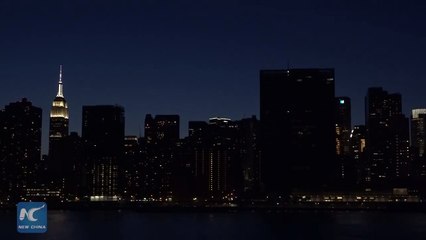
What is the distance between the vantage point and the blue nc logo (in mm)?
12328

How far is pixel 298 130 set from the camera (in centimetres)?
17712

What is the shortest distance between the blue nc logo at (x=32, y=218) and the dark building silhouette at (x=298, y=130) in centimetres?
16367

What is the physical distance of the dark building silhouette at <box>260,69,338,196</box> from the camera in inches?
6929

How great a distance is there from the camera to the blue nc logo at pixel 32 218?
40.4 feet

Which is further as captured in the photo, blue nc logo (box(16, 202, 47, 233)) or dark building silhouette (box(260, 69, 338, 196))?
dark building silhouette (box(260, 69, 338, 196))

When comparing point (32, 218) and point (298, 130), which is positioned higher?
point (298, 130)

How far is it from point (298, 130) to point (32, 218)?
16685 cm

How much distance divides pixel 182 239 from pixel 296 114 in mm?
115193

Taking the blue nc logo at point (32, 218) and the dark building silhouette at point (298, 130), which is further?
the dark building silhouette at point (298, 130)

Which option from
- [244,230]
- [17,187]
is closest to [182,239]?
[244,230]

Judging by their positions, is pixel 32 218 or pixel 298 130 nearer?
pixel 32 218

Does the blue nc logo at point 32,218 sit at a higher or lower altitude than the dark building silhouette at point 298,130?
lower

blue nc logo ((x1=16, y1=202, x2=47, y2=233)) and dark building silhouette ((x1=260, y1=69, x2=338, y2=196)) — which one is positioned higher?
dark building silhouette ((x1=260, y1=69, x2=338, y2=196))

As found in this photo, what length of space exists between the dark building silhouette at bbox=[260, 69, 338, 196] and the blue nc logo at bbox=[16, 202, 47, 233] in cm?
16367
